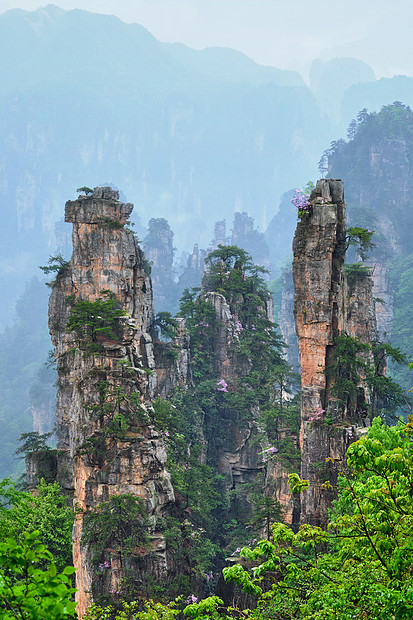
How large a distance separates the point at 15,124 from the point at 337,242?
15761cm

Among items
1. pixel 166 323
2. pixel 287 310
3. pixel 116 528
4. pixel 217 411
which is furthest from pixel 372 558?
pixel 287 310

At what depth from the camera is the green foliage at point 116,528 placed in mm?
A: 20609

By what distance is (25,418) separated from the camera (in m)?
83.8

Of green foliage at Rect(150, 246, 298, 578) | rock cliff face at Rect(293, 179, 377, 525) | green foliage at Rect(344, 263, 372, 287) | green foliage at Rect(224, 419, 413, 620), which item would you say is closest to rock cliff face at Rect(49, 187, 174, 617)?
green foliage at Rect(150, 246, 298, 578)

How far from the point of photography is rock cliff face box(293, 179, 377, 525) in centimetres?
2284

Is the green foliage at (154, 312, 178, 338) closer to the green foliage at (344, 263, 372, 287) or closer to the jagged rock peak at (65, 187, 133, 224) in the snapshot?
the jagged rock peak at (65, 187, 133, 224)

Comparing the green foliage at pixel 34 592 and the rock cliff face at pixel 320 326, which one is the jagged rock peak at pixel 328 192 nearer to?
the rock cliff face at pixel 320 326

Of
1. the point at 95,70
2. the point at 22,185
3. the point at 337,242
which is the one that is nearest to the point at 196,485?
the point at 337,242

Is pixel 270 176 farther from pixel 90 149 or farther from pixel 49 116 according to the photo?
pixel 49 116

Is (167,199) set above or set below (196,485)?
above

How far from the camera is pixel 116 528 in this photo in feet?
67.7

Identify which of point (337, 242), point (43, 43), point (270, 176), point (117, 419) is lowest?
point (117, 419)

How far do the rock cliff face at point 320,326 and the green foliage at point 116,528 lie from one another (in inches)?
251

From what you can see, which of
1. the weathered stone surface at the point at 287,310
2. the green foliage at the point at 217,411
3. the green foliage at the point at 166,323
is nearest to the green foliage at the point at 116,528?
the green foliage at the point at 217,411
